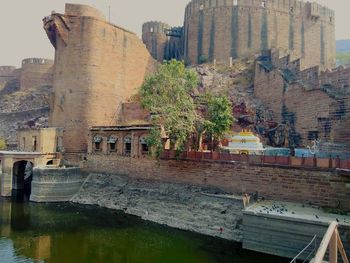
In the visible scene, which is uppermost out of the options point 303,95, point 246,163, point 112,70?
point 112,70

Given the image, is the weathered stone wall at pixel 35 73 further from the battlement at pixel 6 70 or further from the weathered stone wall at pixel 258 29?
the weathered stone wall at pixel 258 29

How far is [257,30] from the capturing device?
40094 millimetres

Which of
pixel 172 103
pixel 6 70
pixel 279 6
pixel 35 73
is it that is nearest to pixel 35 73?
pixel 35 73

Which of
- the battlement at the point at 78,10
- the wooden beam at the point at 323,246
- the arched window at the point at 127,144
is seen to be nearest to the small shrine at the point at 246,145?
the arched window at the point at 127,144

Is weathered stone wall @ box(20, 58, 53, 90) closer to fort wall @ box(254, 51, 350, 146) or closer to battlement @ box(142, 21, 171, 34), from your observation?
battlement @ box(142, 21, 171, 34)

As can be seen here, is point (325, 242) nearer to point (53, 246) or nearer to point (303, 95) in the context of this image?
point (53, 246)

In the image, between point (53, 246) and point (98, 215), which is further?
point (98, 215)

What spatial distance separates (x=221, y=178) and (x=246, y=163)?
1.89 m

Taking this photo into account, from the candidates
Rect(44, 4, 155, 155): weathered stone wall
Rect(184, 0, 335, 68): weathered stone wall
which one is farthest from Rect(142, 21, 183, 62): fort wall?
Rect(44, 4, 155, 155): weathered stone wall

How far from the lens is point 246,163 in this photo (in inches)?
755

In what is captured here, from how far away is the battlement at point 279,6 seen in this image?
1580 inches

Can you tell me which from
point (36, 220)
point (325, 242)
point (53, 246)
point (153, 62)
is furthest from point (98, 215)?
point (153, 62)

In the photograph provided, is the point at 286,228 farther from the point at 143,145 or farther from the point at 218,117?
the point at 143,145

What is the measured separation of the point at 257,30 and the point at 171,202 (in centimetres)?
2688
